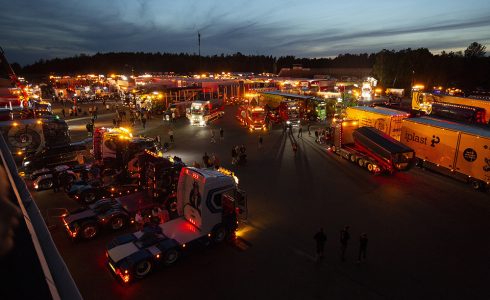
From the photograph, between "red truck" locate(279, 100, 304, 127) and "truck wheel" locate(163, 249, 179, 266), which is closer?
"truck wheel" locate(163, 249, 179, 266)

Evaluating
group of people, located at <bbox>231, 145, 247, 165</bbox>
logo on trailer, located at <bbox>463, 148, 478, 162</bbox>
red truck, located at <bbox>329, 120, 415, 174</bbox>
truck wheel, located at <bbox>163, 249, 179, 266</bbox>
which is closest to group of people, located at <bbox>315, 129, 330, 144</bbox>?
red truck, located at <bbox>329, 120, 415, 174</bbox>

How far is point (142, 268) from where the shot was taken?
31.4 ft

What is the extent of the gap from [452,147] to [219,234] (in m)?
14.6

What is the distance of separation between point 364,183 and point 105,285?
45.1ft

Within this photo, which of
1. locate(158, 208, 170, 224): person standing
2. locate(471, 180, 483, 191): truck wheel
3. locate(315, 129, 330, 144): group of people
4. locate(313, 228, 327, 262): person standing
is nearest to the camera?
locate(313, 228, 327, 262): person standing

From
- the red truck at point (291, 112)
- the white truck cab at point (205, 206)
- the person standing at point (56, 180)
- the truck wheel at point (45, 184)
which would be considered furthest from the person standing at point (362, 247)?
the red truck at point (291, 112)

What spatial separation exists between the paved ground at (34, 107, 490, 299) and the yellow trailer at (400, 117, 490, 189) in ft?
3.12

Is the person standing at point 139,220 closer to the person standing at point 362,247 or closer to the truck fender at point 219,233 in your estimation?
the truck fender at point 219,233

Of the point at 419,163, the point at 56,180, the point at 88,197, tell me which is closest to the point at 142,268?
the point at 88,197

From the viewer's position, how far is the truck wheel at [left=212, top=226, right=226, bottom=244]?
11055 mm

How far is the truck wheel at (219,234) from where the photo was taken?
11055mm

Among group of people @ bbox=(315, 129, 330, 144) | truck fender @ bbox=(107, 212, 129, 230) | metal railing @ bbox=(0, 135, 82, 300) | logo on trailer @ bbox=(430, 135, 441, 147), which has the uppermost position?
metal railing @ bbox=(0, 135, 82, 300)

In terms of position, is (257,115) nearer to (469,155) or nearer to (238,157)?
(238,157)

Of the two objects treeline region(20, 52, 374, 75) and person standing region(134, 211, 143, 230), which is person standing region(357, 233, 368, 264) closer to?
person standing region(134, 211, 143, 230)
